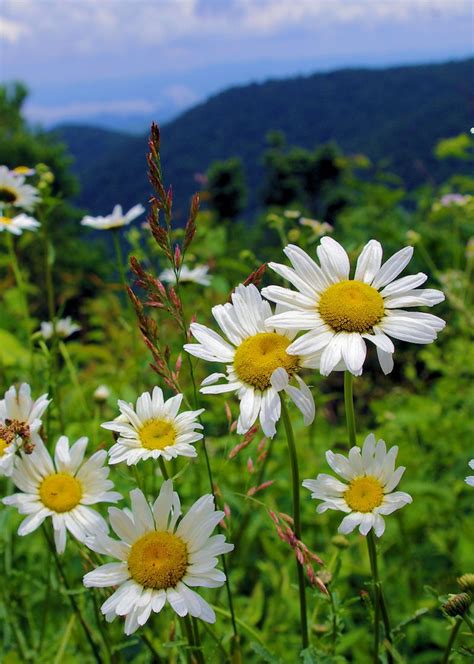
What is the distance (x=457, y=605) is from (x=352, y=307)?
A: 31cm

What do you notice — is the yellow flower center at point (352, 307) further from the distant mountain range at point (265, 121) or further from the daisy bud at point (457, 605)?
the distant mountain range at point (265, 121)

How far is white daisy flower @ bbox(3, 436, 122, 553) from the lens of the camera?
84 centimetres

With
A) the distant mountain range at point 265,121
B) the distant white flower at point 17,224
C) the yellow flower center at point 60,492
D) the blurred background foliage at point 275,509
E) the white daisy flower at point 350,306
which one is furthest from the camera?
the distant mountain range at point 265,121

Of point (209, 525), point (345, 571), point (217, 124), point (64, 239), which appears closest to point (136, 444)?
point (209, 525)

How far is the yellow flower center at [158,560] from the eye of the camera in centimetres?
69

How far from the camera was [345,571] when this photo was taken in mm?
1672

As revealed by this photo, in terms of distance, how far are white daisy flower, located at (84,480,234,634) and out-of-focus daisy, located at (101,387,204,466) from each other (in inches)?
1.6

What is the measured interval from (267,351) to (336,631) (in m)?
0.37

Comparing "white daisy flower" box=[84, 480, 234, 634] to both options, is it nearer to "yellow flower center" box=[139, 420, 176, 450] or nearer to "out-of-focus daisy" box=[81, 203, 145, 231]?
"yellow flower center" box=[139, 420, 176, 450]

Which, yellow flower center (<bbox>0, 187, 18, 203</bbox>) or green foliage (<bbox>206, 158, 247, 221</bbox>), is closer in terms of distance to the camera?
yellow flower center (<bbox>0, 187, 18, 203</bbox>)

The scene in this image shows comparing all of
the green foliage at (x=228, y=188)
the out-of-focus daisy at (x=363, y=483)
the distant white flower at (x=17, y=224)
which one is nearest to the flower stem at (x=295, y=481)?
the out-of-focus daisy at (x=363, y=483)

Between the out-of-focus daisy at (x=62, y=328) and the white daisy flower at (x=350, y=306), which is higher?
the white daisy flower at (x=350, y=306)

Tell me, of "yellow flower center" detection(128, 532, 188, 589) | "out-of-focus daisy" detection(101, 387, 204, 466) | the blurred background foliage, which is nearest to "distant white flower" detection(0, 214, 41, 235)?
the blurred background foliage

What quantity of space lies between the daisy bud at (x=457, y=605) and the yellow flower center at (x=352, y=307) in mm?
282
